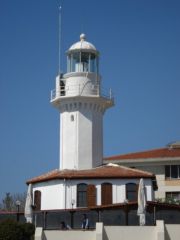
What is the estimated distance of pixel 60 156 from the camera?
160ft

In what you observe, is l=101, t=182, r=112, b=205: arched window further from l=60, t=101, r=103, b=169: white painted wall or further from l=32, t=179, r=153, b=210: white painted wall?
l=60, t=101, r=103, b=169: white painted wall

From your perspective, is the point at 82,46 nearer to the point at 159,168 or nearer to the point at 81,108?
the point at 81,108

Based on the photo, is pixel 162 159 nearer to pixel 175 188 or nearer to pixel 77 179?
pixel 175 188

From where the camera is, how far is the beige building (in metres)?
54.6

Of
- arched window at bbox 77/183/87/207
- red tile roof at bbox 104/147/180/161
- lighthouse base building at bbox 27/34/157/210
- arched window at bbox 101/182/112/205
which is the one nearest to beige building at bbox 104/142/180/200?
red tile roof at bbox 104/147/180/161

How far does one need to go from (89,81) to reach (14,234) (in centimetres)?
2060

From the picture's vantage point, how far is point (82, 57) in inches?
1954

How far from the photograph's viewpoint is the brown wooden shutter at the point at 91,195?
141 ft

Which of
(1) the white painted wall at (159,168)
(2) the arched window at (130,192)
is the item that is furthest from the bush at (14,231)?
(1) the white painted wall at (159,168)

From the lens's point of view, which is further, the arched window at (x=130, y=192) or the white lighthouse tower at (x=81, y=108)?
the white lighthouse tower at (x=81, y=108)

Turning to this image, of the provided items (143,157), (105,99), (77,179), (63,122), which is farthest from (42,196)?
(143,157)

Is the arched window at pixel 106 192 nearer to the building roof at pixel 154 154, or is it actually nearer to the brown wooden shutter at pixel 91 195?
the brown wooden shutter at pixel 91 195

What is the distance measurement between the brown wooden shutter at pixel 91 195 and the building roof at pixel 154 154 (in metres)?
13.8

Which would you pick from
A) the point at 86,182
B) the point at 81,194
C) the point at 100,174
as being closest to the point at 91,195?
the point at 81,194
